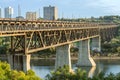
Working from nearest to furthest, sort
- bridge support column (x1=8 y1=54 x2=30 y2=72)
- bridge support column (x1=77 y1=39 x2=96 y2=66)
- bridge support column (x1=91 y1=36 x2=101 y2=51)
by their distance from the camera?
bridge support column (x1=8 y1=54 x2=30 y2=72) < bridge support column (x1=77 y1=39 x2=96 y2=66) < bridge support column (x1=91 y1=36 x2=101 y2=51)

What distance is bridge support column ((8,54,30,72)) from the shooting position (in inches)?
2096

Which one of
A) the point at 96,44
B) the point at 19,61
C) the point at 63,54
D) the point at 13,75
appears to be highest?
the point at 19,61

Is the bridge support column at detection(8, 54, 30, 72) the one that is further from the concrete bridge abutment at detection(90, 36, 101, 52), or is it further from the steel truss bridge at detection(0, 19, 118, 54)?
the concrete bridge abutment at detection(90, 36, 101, 52)

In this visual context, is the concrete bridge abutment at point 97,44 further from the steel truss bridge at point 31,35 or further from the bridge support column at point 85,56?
the steel truss bridge at point 31,35

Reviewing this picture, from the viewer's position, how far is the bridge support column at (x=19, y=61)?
53.2 metres

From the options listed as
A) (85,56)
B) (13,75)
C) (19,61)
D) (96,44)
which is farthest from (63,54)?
(96,44)

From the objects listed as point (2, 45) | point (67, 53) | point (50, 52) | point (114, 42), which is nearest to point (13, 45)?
point (67, 53)

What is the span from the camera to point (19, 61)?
54094 millimetres

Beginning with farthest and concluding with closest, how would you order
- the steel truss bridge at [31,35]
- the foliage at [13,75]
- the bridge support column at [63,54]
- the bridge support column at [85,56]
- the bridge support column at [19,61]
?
the bridge support column at [85,56] → the bridge support column at [63,54] → the bridge support column at [19,61] → the steel truss bridge at [31,35] → the foliage at [13,75]

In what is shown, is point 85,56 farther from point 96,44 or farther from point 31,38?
point 31,38

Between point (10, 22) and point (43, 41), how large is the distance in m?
11.8

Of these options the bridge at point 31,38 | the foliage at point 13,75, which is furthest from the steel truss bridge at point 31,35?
the foliage at point 13,75

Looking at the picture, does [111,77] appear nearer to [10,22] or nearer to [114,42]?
[10,22]

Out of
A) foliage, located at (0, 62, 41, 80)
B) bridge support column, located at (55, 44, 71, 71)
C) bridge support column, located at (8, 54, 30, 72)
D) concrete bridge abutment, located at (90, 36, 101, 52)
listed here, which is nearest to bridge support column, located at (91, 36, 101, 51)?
concrete bridge abutment, located at (90, 36, 101, 52)
